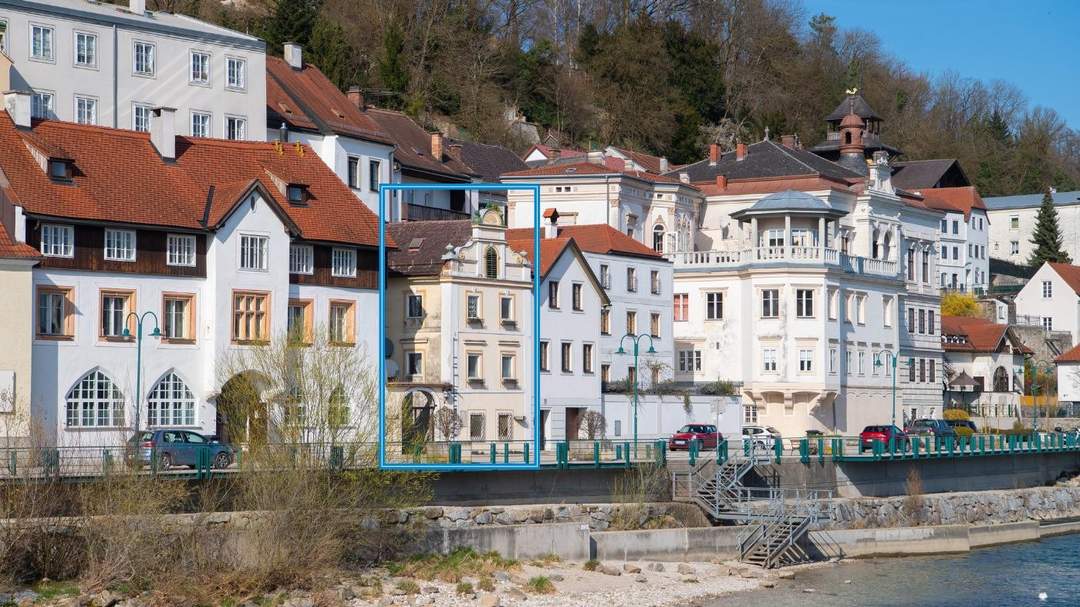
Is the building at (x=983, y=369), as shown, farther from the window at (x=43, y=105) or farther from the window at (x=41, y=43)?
the window at (x=41, y=43)

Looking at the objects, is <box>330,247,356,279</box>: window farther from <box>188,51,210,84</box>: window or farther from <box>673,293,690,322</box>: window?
<box>673,293,690,322</box>: window

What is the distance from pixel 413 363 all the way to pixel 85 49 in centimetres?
1875

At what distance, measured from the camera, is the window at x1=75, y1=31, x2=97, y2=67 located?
66188 mm

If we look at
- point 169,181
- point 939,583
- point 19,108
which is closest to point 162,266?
point 169,181

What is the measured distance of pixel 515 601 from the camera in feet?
141

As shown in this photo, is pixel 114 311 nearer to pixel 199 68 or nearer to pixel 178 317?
pixel 178 317

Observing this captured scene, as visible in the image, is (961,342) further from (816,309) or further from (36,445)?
(36,445)

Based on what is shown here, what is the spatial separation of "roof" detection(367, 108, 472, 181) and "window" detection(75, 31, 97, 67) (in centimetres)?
1702

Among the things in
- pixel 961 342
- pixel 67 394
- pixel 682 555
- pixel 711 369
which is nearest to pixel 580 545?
pixel 682 555

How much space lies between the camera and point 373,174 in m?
74.7

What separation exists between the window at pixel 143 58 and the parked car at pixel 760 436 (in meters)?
27.9

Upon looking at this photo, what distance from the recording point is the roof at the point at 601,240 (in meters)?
71.8

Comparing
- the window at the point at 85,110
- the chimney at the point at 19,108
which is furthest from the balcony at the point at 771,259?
the chimney at the point at 19,108

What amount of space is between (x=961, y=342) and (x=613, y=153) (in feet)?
80.4
